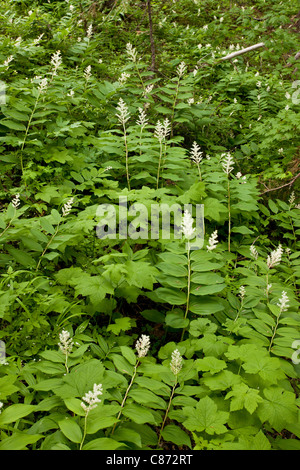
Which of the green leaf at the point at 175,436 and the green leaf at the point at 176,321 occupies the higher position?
the green leaf at the point at 176,321

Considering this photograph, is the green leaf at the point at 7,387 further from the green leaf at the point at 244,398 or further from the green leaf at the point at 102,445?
the green leaf at the point at 244,398

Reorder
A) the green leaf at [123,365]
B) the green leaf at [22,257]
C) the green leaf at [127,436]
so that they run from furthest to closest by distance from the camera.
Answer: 1. the green leaf at [22,257]
2. the green leaf at [123,365]
3. the green leaf at [127,436]

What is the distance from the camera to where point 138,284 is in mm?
2061

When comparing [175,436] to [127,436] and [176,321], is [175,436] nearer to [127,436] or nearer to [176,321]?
[127,436]

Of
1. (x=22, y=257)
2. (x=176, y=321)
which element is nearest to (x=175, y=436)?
(x=176, y=321)

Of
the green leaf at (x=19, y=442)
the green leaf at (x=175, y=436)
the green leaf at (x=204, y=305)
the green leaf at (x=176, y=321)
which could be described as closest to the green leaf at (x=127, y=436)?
the green leaf at (x=175, y=436)

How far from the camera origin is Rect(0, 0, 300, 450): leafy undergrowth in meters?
1.55

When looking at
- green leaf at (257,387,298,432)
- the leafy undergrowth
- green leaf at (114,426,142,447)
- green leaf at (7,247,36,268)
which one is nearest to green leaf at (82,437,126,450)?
the leafy undergrowth

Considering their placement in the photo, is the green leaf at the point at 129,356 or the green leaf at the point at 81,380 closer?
the green leaf at the point at 81,380

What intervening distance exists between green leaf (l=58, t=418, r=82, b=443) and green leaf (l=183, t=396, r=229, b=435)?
52 centimetres

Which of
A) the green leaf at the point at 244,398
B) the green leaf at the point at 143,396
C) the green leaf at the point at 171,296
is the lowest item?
the green leaf at the point at 244,398

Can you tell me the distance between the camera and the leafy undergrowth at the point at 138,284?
155 centimetres

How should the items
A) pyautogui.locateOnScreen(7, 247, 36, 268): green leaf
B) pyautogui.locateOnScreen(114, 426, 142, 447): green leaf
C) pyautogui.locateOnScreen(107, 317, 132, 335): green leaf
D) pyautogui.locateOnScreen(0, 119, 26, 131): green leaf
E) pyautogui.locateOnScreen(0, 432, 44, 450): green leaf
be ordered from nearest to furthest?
1. pyautogui.locateOnScreen(0, 432, 44, 450): green leaf
2. pyautogui.locateOnScreen(114, 426, 142, 447): green leaf
3. pyautogui.locateOnScreen(107, 317, 132, 335): green leaf
4. pyautogui.locateOnScreen(7, 247, 36, 268): green leaf
5. pyautogui.locateOnScreen(0, 119, 26, 131): green leaf

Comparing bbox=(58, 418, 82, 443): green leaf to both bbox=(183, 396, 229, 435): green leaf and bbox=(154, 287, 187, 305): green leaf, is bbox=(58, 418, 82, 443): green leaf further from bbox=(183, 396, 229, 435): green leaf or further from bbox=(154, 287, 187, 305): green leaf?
bbox=(154, 287, 187, 305): green leaf
